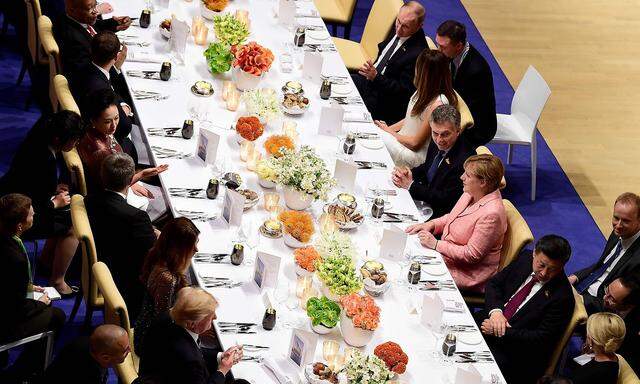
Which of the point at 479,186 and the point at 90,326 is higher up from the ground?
the point at 479,186

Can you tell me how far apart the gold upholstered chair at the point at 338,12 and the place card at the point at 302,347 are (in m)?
5.23

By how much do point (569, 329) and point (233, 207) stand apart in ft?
7.39

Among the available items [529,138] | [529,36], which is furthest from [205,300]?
[529,36]

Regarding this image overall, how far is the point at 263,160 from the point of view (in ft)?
23.6

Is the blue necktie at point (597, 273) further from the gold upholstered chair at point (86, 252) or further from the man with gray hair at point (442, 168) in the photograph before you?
the gold upholstered chair at point (86, 252)

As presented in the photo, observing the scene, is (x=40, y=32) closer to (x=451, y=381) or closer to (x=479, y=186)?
(x=479, y=186)

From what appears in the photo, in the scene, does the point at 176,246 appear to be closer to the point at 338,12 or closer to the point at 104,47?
the point at 104,47

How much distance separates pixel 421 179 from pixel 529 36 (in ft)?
15.2

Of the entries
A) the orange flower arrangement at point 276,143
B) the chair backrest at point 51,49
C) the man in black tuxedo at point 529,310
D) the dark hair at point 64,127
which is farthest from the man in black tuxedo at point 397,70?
the dark hair at point 64,127

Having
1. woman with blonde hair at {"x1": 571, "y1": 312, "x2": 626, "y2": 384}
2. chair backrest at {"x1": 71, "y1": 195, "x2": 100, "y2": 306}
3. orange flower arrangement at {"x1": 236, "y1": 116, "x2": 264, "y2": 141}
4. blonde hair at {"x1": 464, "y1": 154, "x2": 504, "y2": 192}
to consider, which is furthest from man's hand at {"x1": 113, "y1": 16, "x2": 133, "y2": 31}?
woman with blonde hair at {"x1": 571, "y1": 312, "x2": 626, "y2": 384}

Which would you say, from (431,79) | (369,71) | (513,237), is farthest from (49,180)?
(369,71)

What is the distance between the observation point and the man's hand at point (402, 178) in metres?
7.58

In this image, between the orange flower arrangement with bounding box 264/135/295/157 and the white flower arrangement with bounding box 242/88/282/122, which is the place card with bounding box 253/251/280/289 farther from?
the white flower arrangement with bounding box 242/88/282/122

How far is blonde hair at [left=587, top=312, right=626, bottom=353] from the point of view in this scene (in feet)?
21.0
